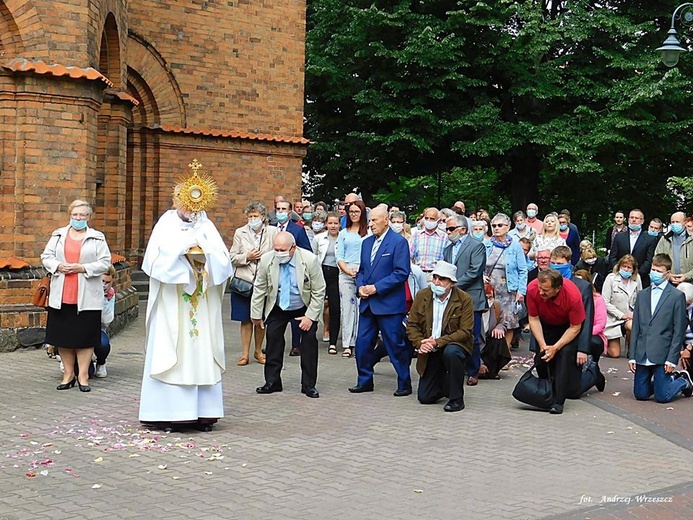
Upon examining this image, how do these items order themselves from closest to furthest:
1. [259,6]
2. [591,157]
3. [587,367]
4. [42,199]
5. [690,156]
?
[587,367], [42,199], [259,6], [591,157], [690,156]

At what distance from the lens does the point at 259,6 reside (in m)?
20.5

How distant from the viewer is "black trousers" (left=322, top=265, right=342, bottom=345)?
46.4 ft

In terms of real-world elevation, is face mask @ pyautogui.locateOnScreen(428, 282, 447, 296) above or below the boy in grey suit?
above

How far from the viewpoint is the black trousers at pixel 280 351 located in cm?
1038

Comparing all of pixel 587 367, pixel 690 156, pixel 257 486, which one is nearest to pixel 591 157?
pixel 690 156

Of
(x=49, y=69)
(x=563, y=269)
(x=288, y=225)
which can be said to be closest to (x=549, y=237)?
(x=563, y=269)

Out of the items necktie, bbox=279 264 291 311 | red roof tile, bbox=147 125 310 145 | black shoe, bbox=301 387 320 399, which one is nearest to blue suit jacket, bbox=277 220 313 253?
necktie, bbox=279 264 291 311

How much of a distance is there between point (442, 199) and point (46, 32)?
23.8m

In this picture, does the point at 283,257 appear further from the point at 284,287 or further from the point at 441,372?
the point at 441,372

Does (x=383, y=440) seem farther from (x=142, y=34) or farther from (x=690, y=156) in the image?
(x=690, y=156)

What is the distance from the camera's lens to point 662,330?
422 inches

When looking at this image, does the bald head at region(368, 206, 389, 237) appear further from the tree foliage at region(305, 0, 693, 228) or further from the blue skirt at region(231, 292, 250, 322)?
the tree foliage at region(305, 0, 693, 228)

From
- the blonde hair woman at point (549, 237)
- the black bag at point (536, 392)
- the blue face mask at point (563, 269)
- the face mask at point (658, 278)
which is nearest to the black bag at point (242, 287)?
the blue face mask at point (563, 269)

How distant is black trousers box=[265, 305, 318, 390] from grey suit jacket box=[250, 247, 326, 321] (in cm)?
13
